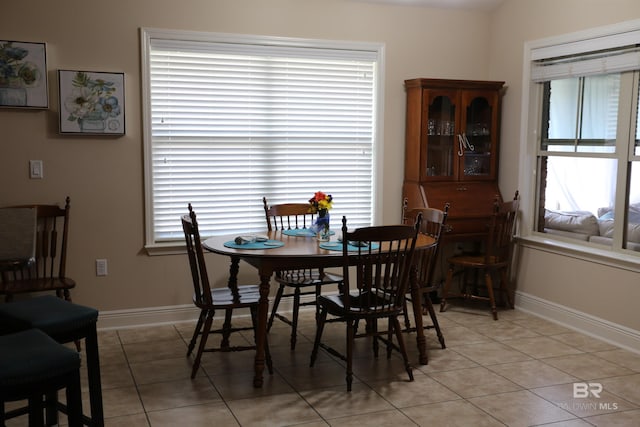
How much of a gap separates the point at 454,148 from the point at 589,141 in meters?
1.03

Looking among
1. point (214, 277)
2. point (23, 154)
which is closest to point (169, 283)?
point (214, 277)

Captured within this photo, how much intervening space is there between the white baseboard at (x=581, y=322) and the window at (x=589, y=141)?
1.62 ft

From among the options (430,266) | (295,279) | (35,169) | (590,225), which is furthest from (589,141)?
(35,169)

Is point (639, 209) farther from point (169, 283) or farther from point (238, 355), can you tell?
point (169, 283)

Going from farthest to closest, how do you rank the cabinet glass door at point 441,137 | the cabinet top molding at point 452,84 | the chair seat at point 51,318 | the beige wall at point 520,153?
the cabinet glass door at point 441,137
the cabinet top molding at point 452,84
the beige wall at point 520,153
the chair seat at point 51,318

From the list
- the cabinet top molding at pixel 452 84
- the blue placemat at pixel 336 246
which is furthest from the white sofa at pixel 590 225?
the blue placemat at pixel 336 246

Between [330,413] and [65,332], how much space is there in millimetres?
1291

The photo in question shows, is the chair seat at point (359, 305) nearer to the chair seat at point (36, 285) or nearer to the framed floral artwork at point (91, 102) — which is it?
the chair seat at point (36, 285)

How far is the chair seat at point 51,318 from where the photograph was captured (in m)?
2.61

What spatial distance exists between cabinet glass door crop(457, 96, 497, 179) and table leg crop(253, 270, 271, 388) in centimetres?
236

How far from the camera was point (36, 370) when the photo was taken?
214 centimetres

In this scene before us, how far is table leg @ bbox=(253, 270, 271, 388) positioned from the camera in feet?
11.3

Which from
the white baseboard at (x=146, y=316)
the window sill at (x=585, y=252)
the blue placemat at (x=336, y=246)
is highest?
the blue placemat at (x=336, y=246)

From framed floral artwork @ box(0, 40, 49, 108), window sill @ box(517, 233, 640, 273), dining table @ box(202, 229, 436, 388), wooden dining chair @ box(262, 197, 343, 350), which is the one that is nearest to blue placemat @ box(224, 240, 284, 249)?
dining table @ box(202, 229, 436, 388)
